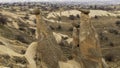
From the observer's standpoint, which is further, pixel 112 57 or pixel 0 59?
pixel 112 57

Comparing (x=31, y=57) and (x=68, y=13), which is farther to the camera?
(x=68, y=13)

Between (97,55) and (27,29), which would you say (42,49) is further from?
(27,29)

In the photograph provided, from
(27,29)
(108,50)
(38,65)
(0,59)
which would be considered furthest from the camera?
(27,29)

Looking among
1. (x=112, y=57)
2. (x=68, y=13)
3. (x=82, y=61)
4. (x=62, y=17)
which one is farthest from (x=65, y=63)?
(x=68, y=13)

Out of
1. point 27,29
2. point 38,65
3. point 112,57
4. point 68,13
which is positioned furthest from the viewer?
point 68,13

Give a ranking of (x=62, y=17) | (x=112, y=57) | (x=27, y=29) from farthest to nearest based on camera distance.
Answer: (x=62, y=17)
(x=27, y=29)
(x=112, y=57)

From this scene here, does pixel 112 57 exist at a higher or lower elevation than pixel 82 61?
lower

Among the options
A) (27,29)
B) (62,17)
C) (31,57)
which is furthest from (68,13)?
(31,57)

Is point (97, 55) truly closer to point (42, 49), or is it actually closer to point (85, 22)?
point (85, 22)

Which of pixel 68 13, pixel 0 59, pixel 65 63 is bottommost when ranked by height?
pixel 68 13
